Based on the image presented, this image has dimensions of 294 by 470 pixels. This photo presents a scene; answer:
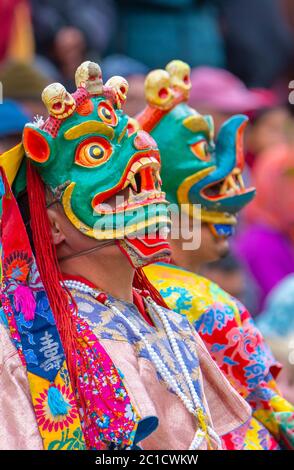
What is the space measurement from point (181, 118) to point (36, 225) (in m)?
1.24

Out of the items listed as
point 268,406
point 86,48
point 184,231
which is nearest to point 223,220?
point 184,231

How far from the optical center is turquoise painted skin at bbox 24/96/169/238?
4.14m

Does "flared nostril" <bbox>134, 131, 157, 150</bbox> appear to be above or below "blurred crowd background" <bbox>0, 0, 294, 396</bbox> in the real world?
below

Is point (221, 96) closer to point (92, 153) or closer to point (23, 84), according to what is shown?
point (23, 84)

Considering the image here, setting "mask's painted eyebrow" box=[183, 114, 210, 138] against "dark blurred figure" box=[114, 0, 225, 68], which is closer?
"mask's painted eyebrow" box=[183, 114, 210, 138]

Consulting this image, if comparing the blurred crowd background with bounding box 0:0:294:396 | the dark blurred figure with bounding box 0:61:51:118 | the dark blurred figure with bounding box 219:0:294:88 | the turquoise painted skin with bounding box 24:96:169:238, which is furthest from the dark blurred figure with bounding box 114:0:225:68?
the turquoise painted skin with bounding box 24:96:169:238

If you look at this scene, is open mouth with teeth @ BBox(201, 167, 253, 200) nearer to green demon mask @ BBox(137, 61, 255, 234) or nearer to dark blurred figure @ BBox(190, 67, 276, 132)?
green demon mask @ BBox(137, 61, 255, 234)

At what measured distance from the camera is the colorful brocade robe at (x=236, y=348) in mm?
5012

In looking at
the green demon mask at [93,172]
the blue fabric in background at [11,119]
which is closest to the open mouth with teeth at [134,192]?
the green demon mask at [93,172]

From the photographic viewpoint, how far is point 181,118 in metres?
5.21

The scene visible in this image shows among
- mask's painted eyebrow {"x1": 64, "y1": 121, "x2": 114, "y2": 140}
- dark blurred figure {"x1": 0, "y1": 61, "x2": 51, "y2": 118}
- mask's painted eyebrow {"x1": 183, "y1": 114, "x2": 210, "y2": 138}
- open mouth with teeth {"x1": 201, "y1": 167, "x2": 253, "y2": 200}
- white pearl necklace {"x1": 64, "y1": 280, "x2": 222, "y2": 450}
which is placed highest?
dark blurred figure {"x1": 0, "y1": 61, "x2": 51, "y2": 118}

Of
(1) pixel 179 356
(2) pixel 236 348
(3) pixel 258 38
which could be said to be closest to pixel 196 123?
(2) pixel 236 348

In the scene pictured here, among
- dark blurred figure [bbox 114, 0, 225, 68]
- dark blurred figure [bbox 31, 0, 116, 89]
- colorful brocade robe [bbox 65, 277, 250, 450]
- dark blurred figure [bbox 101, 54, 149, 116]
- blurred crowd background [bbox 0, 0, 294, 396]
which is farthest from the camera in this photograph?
dark blurred figure [bbox 114, 0, 225, 68]

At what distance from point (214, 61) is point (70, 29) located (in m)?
1.39
